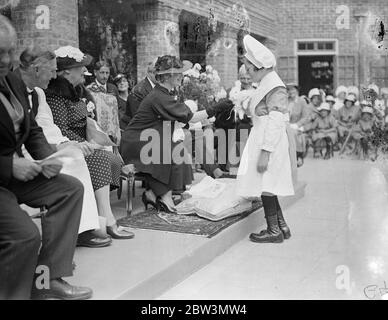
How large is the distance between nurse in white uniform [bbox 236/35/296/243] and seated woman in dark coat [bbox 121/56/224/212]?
2.32 ft

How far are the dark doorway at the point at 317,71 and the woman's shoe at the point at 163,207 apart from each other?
1212 cm

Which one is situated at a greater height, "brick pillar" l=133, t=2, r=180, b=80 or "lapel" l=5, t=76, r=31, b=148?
"brick pillar" l=133, t=2, r=180, b=80

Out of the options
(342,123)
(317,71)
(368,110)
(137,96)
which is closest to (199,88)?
(137,96)

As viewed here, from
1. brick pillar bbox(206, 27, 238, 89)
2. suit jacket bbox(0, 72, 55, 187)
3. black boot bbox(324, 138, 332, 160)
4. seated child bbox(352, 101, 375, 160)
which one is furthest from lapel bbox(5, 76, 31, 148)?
seated child bbox(352, 101, 375, 160)

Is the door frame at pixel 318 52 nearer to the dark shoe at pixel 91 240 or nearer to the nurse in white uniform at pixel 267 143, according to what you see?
the nurse in white uniform at pixel 267 143

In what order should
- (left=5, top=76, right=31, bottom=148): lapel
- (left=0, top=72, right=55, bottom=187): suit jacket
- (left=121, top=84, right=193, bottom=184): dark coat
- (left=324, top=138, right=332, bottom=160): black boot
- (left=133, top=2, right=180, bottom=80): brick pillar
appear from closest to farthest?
1. (left=0, top=72, right=55, bottom=187): suit jacket
2. (left=5, top=76, right=31, bottom=148): lapel
3. (left=121, top=84, right=193, bottom=184): dark coat
4. (left=133, top=2, right=180, bottom=80): brick pillar
5. (left=324, top=138, right=332, bottom=160): black boot

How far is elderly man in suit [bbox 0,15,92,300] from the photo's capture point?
2557mm

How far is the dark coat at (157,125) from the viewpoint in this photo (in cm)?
495

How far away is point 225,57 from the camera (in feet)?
37.3

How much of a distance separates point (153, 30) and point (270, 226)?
5.07 m

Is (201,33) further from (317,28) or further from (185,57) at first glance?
(317,28)

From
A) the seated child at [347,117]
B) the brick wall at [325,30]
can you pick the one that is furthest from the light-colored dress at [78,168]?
the brick wall at [325,30]

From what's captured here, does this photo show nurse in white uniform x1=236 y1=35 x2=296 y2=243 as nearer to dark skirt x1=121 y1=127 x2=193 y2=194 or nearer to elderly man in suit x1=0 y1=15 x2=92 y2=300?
dark skirt x1=121 y1=127 x2=193 y2=194

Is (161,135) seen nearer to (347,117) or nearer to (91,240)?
(91,240)
